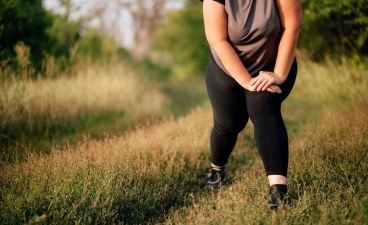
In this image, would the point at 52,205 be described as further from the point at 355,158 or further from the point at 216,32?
the point at 355,158

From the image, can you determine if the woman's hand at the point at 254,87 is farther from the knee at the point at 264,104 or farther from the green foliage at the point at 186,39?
the green foliage at the point at 186,39

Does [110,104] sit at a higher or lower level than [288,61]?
lower

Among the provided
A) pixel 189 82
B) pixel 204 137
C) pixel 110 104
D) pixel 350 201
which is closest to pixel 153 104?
pixel 110 104

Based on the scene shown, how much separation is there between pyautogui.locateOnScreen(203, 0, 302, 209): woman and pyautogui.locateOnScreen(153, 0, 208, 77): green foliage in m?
12.2

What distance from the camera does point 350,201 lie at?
2271 mm

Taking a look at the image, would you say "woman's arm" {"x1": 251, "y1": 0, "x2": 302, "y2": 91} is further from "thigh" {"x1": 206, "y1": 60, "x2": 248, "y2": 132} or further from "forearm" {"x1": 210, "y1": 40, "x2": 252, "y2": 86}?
"thigh" {"x1": 206, "y1": 60, "x2": 248, "y2": 132}

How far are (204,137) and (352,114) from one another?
194 centimetres

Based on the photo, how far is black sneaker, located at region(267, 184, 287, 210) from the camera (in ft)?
7.18

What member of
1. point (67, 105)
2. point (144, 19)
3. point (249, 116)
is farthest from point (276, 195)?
point (144, 19)

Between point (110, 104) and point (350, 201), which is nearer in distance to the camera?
point (350, 201)

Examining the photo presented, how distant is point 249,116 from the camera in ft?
7.90

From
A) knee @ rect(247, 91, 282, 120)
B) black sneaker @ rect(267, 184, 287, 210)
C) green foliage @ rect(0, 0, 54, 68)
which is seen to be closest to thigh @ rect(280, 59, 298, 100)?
knee @ rect(247, 91, 282, 120)

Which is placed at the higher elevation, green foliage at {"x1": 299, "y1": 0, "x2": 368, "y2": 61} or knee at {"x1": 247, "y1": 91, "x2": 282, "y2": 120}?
green foliage at {"x1": 299, "y1": 0, "x2": 368, "y2": 61}

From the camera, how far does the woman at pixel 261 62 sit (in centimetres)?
225
